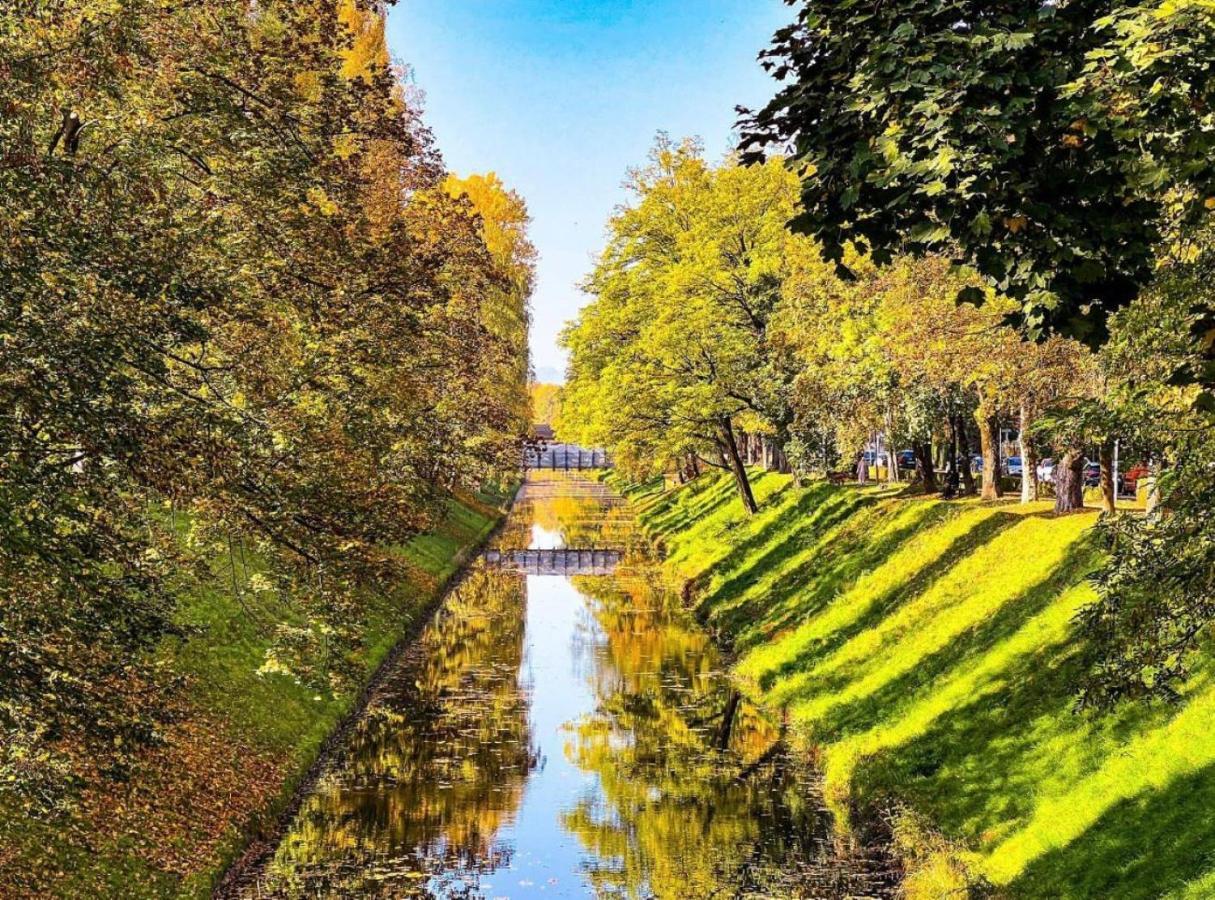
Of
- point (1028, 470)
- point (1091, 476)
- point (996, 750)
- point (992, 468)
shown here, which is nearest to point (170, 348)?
point (996, 750)

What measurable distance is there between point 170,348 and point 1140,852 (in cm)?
1468

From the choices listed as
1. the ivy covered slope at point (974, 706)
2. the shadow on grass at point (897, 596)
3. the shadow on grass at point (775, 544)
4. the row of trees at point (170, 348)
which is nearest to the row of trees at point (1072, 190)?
the ivy covered slope at point (974, 706)

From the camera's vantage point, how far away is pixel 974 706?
2442 cm

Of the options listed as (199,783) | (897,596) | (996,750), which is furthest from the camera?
(897,596)

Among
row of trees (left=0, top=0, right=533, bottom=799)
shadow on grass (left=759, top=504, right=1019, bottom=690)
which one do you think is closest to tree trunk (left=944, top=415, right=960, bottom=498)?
shadow on grass (left=759, top=504, right=1019, bottom=690)

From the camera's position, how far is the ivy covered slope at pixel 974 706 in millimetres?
17297

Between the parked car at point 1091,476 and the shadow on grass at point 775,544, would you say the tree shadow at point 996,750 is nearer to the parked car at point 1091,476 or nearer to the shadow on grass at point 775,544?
the shadow on grass at point 775,544

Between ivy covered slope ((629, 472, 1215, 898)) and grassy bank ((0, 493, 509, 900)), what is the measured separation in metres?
10.4

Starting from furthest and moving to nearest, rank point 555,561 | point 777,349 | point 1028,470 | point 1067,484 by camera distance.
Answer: point 555,561 → point 777,349 → point 1028,470 → point 1067,484

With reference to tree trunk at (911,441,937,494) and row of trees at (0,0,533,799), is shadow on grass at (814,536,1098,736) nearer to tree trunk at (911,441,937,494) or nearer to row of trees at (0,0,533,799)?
row of trees at (0,0,533,799)

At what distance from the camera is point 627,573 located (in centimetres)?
6188

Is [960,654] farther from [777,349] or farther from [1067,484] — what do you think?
[777,349]

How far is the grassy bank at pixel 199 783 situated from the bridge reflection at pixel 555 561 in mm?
28987

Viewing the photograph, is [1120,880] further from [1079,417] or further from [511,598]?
[511,598]
